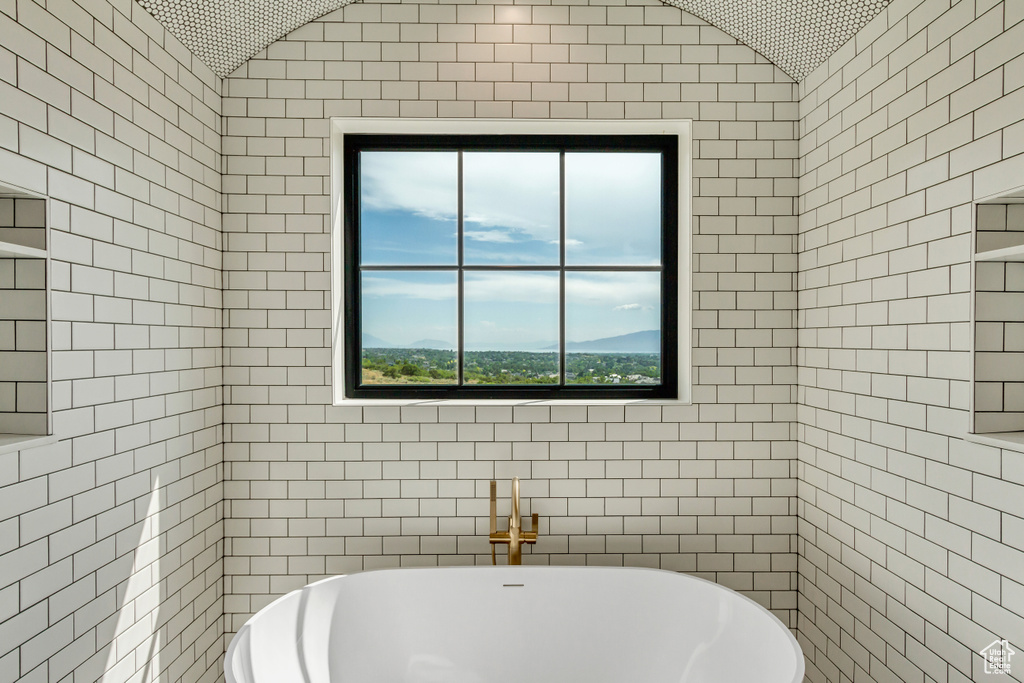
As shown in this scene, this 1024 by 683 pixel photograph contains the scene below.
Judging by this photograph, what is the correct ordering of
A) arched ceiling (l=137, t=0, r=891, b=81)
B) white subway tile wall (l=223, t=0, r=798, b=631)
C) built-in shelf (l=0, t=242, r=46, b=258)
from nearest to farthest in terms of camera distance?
built-in shelf (l=0, t=242, r=46, b=258), arched ceiling (l=137, t=0, r=891, b=81), white subway tile wall (l=223, t=0, r=798, b=631)

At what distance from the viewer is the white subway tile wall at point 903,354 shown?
1.45m

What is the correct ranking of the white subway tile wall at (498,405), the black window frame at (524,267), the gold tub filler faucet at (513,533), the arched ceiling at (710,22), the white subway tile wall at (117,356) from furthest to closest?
the black window frame at (524,267), the white subway tile wall at (498,405), the gold tub filler faucet at (513,533), the arched ceiling at (710,22), the white subway tile wall at (117,356)

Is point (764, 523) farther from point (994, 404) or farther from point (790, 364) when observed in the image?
point (994, 404)

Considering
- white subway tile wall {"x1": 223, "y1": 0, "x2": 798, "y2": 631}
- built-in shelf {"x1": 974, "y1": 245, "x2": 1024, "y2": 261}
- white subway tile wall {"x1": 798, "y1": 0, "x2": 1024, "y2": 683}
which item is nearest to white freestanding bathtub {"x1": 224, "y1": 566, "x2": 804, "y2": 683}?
white subway tile wall {"x1": 223, "y1": 0, "x2": 798, "y2": 631}

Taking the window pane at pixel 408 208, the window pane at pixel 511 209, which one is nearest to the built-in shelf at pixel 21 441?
the window pane at pixel 408 208

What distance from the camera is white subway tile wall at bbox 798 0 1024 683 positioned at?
4.75 ft

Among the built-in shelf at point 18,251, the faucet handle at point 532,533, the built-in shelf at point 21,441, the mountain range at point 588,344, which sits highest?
the built-in shelf at point 18,251

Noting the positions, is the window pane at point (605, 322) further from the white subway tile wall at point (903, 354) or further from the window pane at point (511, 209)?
the white subway tile wall at point (903, 354)

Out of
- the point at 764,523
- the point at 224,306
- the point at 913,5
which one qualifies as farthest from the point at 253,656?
the point at 913,5

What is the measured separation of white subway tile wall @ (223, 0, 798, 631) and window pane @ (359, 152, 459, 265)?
0.72ft

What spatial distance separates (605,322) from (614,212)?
462 millimetres

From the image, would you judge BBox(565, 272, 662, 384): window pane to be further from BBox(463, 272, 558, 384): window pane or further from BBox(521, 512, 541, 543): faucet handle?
BBox(521, 512, 541, 543): faucet handle

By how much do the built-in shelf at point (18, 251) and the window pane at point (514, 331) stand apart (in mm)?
1427

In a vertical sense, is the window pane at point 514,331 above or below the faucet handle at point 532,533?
above
